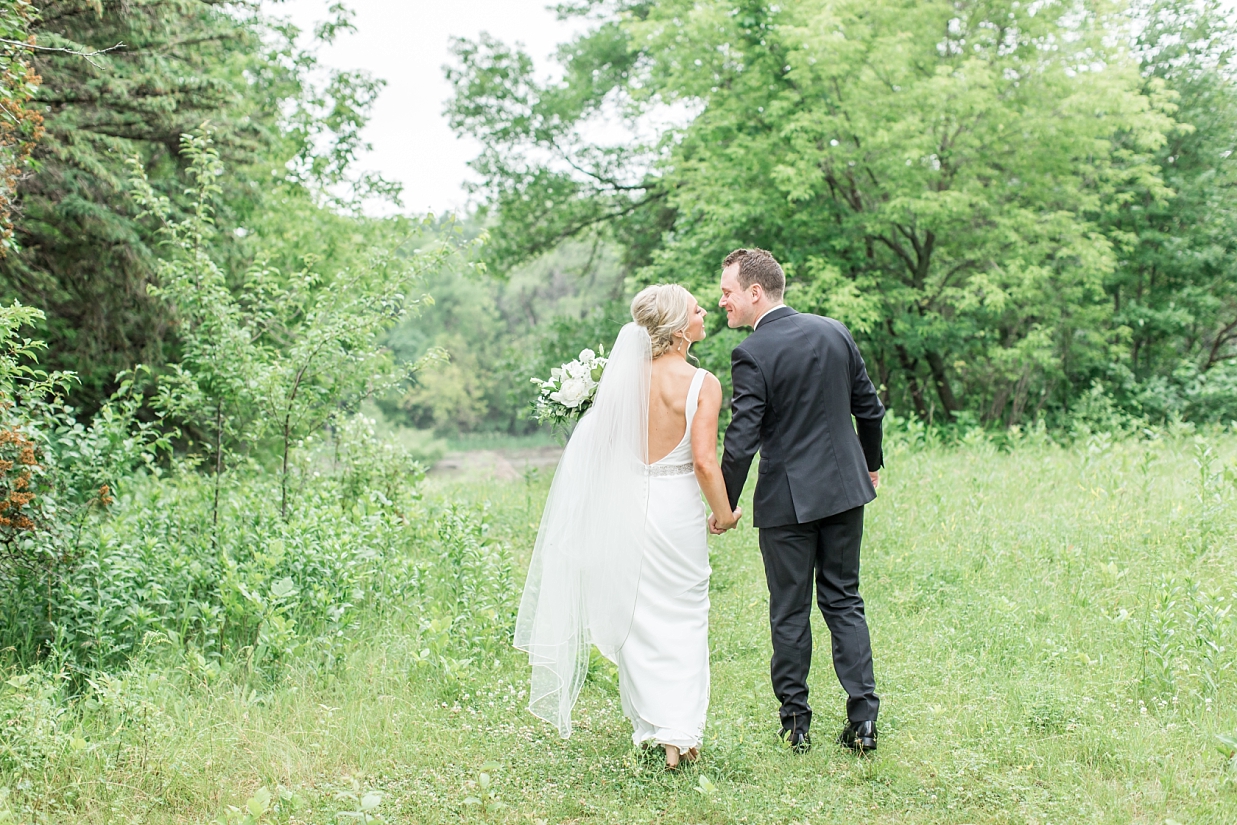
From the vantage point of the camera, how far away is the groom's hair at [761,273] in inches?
159

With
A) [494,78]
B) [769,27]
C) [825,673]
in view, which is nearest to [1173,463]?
[825,673]

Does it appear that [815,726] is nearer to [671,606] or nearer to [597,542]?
[671,606]

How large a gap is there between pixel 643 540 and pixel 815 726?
124 centimetres

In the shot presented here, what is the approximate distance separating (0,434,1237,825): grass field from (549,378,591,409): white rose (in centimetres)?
156

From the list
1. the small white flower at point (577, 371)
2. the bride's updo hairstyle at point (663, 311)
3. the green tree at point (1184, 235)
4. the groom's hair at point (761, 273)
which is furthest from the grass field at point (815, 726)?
the green tree at point (1184, 235)

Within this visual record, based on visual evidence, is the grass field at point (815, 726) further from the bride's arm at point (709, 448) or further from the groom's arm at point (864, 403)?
the groom's arm at point (864, 403)

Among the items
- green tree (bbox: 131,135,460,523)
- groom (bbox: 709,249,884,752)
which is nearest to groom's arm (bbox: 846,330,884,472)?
groom (bbox: 709,249,884,752)

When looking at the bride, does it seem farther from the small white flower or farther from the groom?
the small white flower

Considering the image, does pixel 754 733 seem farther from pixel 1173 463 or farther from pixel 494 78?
pixel 494 78

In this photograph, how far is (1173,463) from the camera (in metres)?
8.58

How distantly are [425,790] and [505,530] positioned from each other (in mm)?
5692

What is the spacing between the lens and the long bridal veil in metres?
3.98

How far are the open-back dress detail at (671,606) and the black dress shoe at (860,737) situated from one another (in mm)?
648

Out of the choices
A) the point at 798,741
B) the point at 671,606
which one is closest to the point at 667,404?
the point at 671,606
